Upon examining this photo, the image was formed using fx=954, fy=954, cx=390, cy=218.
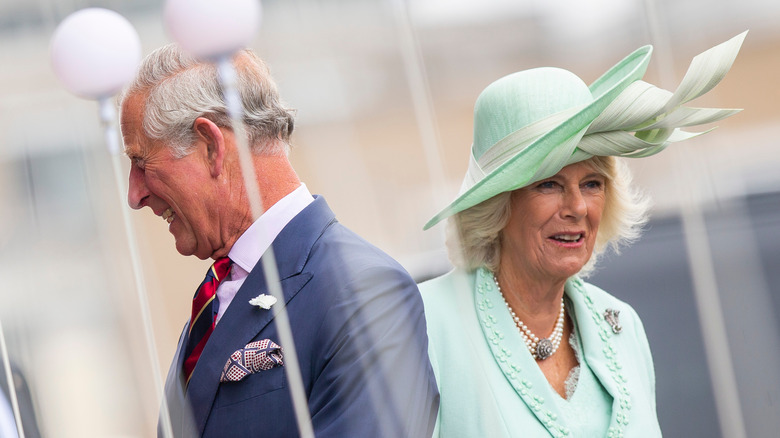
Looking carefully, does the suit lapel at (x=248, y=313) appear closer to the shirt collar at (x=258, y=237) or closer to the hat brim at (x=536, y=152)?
the shirt collar at (x=258, y=237)

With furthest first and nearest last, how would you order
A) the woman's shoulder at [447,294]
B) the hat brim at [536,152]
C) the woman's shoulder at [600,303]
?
the woman's shoulder at [600,303] → the woman's shoulder at [447,294] → the hat brim at [536,152]

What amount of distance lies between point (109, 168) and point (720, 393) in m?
1.35

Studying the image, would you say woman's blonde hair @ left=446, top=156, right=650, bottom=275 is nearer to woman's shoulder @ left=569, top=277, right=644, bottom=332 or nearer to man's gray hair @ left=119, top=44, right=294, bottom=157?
woman's shoulder @ left=569, top=277, right=644, bottom=332

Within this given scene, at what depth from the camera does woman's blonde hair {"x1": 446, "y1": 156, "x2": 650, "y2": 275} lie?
1.60m

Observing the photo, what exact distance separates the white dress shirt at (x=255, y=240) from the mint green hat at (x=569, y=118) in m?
0.35


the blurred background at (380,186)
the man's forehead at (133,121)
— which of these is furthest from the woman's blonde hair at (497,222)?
the man's forehead at (133,121)

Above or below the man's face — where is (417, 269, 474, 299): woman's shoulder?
below

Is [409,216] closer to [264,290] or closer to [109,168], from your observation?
[109,168]

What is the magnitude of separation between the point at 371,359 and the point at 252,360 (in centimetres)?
16

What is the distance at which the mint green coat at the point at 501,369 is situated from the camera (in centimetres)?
149

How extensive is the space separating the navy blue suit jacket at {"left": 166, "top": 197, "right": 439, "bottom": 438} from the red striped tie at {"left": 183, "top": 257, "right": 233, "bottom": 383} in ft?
0.16

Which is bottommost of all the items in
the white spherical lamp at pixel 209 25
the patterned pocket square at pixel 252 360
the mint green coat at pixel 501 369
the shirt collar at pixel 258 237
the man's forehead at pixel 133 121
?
the mint green coat at pixel 501 369

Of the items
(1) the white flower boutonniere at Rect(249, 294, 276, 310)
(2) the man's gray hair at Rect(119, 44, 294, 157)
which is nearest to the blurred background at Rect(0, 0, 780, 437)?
(2) the man's gray hair at Rect(119, 44, 294, 157)

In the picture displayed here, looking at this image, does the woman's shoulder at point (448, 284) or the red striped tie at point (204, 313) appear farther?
the woman's shoulder at point (448, 284)
